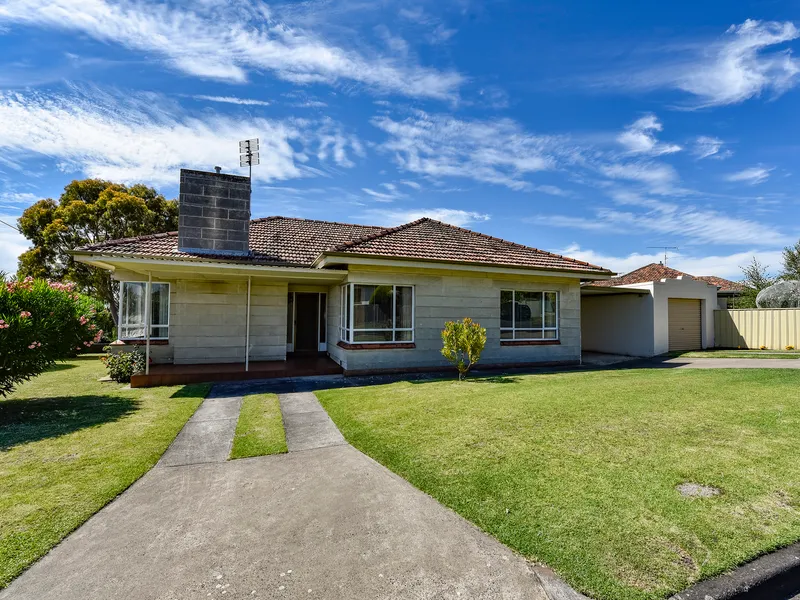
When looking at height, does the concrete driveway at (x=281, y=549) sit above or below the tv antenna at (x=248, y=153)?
below

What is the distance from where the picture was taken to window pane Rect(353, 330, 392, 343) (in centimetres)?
1069

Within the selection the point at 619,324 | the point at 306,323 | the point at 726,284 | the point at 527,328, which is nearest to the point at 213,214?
the point at 306,323

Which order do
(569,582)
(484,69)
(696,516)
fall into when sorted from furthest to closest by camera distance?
(484,69), (696,516), (569,582)

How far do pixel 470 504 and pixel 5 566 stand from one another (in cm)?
345

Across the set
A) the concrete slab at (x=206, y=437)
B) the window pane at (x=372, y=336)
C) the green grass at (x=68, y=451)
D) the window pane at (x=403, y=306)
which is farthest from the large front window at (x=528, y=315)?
the green grass at (x=68, y=451)

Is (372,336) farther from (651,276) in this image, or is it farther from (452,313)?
(651,276)

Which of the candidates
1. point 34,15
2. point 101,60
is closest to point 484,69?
point 101,60

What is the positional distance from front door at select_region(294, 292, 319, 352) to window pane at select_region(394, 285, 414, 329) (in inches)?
171

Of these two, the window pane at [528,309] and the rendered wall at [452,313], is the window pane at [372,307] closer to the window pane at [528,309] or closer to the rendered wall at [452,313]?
the rendered wall at [452,313]

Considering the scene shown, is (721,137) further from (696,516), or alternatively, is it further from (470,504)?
(470,504)

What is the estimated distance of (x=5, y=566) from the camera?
2.64 m

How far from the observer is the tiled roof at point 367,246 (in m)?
10.6

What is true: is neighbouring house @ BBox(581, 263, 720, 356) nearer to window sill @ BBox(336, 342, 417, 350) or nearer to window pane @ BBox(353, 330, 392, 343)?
window sill @ BBox(336, 342, 417, 350)

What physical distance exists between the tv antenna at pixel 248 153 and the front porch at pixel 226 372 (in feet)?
23.4
